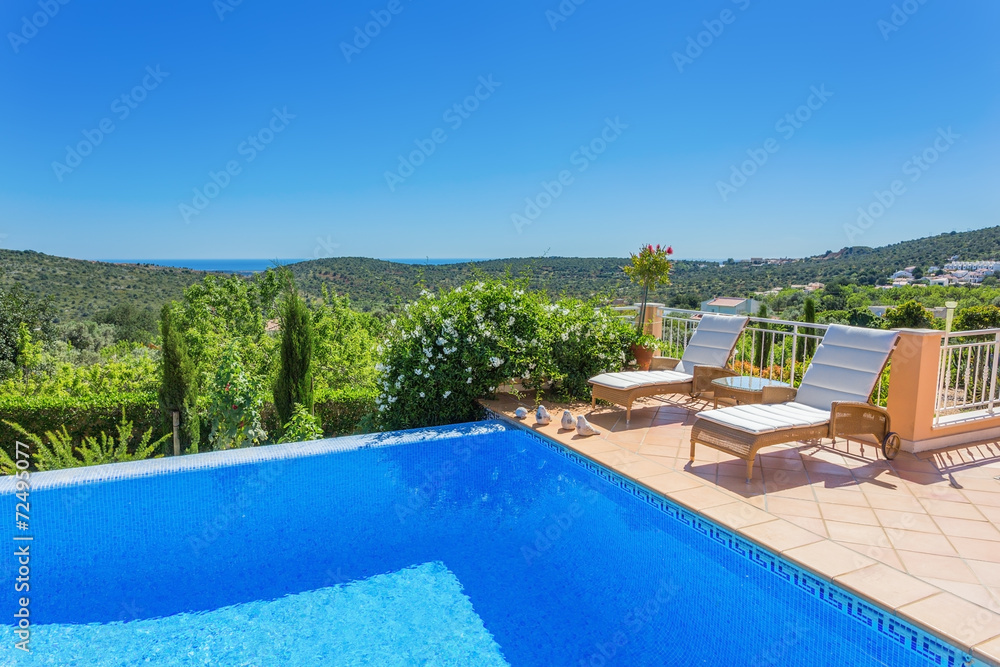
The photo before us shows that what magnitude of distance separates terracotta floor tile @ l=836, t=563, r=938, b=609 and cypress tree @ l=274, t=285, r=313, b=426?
5.42 metres

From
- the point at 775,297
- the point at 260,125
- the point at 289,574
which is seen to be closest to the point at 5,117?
the point at 260,125

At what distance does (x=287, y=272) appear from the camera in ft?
23.8

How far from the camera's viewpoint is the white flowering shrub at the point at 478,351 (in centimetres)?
596

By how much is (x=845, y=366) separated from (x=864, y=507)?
159 centimetres

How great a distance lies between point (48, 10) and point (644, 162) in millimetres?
11604

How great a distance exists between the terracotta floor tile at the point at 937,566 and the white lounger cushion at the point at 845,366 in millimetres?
1771

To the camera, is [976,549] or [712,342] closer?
[976,549]

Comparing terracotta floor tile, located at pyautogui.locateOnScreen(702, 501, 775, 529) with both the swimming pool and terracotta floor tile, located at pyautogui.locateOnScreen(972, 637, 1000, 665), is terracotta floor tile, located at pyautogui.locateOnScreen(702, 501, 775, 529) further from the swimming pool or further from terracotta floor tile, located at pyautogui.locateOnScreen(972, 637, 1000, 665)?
terracotta floor tile, located at pyautogui.locateOnScreen(972, 637, 1000, 665)

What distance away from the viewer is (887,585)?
2543mm

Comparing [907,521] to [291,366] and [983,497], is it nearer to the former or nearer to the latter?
[983,497]

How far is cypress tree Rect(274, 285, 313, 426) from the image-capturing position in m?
6.39

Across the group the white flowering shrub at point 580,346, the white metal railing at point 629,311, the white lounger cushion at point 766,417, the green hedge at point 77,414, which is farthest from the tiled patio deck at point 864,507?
the green hedge at point 77,414

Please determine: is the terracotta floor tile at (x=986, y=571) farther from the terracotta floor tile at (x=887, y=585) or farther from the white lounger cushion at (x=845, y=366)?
the white lounger cushion at (x=845, y=366)

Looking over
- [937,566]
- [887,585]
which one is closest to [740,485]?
[937,566]
